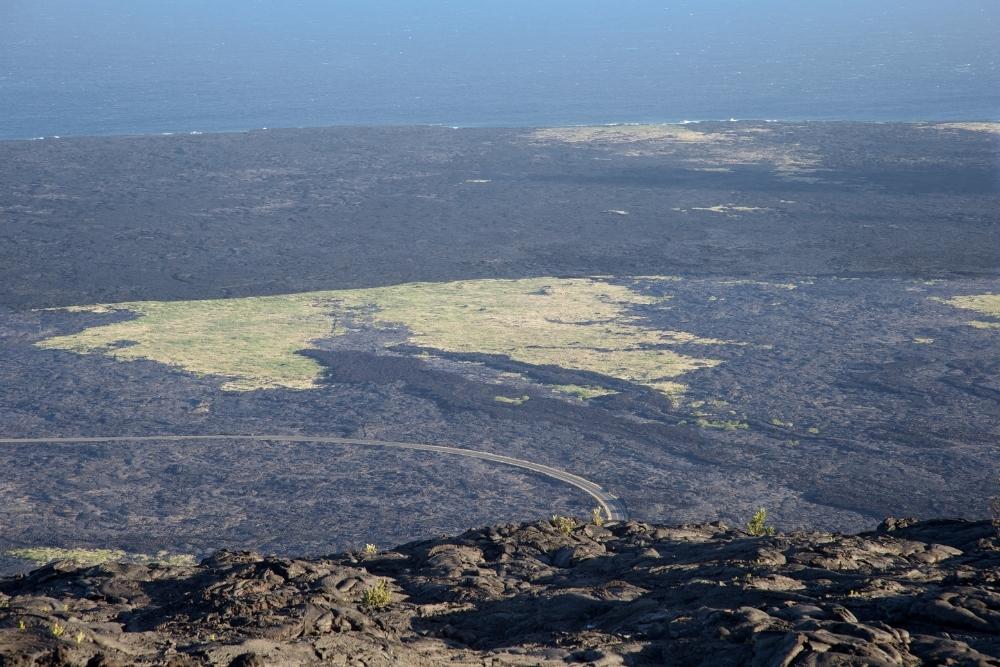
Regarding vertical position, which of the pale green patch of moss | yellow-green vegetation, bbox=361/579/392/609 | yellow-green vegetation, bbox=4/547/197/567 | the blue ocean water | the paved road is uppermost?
the blue ocean water

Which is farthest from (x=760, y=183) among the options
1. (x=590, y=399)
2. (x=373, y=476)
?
(x=373, y=476)

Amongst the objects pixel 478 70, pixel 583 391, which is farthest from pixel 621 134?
pixel 583 391

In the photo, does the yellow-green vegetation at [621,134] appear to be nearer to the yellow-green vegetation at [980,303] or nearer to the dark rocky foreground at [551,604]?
the yellow-green vegetation at [980,303]

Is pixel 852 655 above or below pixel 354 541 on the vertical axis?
above

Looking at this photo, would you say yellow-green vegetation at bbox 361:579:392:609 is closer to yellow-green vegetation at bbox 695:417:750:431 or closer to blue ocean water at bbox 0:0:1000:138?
yellow-green vegetation at bbox 695:417:750:431

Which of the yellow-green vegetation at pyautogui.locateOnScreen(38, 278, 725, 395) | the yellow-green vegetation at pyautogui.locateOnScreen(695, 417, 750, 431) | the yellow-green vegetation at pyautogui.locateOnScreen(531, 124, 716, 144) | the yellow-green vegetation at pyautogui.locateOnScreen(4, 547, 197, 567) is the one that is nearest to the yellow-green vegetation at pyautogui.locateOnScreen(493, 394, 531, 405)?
the yellow-green vegetation at pyautogui.locateOnScreen(38, 278, 725, 395)

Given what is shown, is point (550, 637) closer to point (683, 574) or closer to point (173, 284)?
point (683, 574)

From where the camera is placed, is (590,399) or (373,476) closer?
(373,476)
